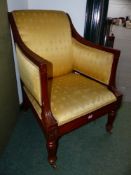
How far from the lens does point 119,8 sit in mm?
7863

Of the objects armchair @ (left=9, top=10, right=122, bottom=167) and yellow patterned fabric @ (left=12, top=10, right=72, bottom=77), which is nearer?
armchair @ (left=9, top=10, right=122, bottom=167)

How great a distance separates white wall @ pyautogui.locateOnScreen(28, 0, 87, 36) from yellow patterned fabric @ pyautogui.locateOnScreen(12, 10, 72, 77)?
0.70ft

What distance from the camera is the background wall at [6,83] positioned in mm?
1125

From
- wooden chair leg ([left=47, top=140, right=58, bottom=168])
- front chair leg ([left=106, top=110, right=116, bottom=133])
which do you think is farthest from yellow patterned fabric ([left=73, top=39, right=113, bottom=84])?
wooden chair leg ([left=47, top=140, right=58, bottom=168])

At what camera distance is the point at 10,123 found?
4.49 ft

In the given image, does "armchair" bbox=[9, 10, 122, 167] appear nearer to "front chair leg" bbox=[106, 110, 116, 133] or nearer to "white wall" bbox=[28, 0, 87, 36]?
"front chair leg" bbox=[106, 110, 116, 133]

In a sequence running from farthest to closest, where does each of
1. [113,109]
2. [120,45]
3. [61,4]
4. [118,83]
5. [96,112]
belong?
[120,45] < [118,83] < [61,4] < [113,109] < [96,112]

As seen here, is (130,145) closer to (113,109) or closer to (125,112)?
(113,109)

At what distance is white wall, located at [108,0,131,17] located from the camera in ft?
25.0

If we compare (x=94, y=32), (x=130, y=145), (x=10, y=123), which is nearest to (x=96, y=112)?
(x=130, y=145)

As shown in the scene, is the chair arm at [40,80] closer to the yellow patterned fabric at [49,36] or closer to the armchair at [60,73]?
the armchair at [60,73]

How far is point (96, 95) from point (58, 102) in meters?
0.27

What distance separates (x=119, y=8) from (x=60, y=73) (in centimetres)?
774


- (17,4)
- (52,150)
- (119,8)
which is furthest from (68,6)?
(119,8)
